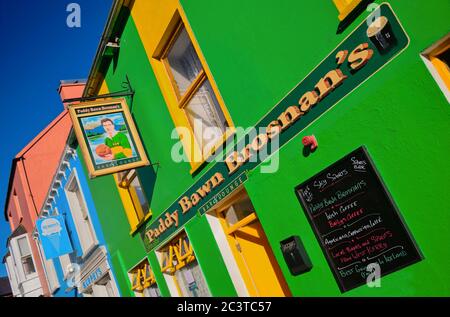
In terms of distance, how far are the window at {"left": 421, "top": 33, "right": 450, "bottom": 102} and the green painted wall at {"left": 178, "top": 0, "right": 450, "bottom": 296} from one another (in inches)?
2.3

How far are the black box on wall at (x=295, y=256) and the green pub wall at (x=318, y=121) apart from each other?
73 mm

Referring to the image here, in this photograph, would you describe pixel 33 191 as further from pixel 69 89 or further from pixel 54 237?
pixel 69 89

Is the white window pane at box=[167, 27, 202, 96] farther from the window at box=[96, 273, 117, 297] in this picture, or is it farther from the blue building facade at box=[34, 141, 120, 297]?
the window at box=[96, 273, 117, 297]

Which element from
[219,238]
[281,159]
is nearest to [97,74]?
[219,238]

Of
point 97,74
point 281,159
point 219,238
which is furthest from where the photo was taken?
point 97,74

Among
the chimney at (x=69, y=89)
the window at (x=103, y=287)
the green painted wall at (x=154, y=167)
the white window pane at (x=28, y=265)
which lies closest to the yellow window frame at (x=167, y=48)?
the green painted wall at (x=154, y=167)

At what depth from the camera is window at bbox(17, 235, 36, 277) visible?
19758mm

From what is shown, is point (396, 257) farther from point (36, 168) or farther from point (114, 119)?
point (36, 168)

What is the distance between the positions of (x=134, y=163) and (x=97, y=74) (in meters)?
3.48

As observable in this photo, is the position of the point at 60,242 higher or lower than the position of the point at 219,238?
higher

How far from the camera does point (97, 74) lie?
31.8ft

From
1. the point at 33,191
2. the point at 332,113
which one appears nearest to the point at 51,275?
the point at 33,191

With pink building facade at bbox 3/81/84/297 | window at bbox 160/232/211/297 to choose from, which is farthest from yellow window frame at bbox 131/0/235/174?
pink building facade at bbox 3/81/84/297

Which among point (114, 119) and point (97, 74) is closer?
point (114, 119)
